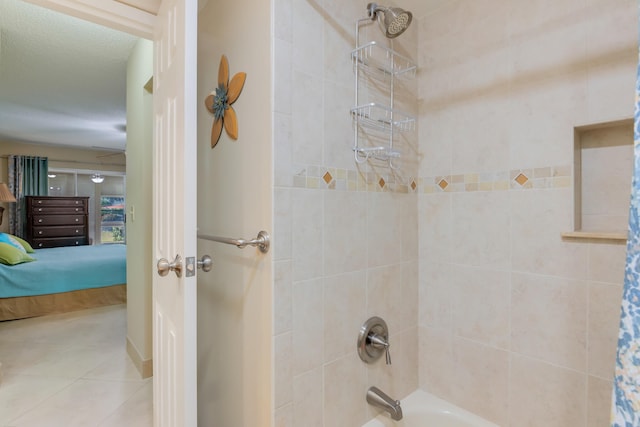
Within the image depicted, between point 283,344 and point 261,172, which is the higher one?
point 261,172

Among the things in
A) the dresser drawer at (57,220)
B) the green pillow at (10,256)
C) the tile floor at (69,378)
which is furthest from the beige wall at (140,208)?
the dresser drawer at (57,220)

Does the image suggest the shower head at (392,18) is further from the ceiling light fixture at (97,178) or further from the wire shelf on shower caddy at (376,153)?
the ceiling light fixture at (97,178)

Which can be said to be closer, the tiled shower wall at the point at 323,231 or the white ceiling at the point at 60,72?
the tiled shower wall at the point at 323,231

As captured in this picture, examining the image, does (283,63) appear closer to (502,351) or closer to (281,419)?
(281,419)

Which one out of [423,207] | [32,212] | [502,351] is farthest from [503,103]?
[32,212]

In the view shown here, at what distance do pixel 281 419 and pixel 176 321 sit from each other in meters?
Answer: 0.50

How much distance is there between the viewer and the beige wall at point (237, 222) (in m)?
1.14

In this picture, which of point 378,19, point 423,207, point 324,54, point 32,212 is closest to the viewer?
point 324,54

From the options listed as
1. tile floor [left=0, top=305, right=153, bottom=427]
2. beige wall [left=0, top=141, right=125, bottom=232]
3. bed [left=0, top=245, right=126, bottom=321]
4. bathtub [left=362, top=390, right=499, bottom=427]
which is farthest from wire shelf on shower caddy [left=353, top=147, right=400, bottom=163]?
beige wall [left=0, top=141, right=125, bottom=232]

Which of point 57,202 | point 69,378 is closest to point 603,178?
point 69,378

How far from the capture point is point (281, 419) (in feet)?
3.63

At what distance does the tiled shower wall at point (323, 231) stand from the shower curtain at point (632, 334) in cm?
85

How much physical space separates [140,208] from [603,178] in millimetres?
2765

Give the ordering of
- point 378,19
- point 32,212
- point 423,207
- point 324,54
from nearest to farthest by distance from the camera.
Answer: point 324,54
point 378,19
point 423,207
point 32,212
